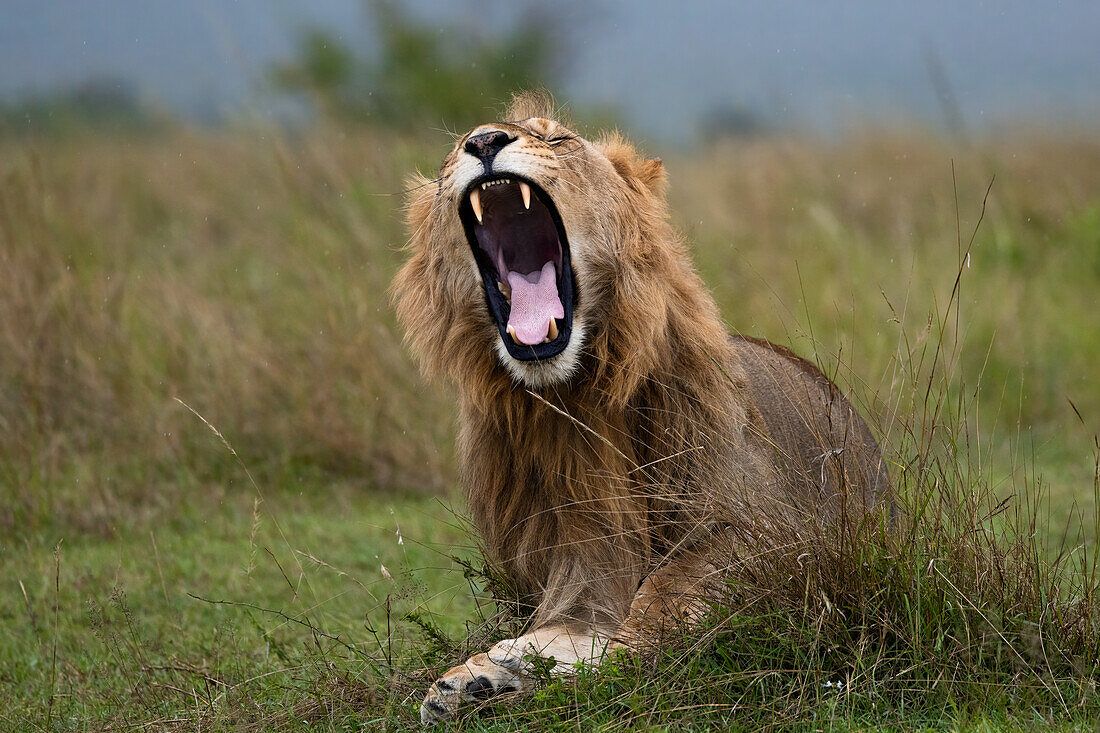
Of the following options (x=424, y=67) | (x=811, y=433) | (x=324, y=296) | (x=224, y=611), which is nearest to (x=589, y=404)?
(x=811, y=433)

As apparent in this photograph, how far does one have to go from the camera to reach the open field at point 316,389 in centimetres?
430

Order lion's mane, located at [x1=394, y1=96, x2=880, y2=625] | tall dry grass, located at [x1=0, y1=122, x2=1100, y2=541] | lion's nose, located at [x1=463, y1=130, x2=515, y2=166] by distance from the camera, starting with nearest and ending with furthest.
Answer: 1. lion's nose, located at [x1=463, y1=130, x2=515, y2=166]
2. lion's mane, located at [x1=394, y1=96, x2=880, y2=625]
3. tall dry grass, located at [x1=0, y1=122, x2=1100, y2=541]

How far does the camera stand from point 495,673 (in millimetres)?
3639

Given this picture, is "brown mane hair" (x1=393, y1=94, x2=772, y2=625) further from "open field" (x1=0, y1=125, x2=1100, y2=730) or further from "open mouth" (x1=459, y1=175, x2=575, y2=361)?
"open field" (x1=0, y1=125, x2=1100, y2=730)

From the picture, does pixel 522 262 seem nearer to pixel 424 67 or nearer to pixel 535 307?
pixel 535 307

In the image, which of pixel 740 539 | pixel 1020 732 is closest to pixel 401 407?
pixel 740 539

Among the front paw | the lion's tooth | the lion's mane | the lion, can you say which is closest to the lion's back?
the lion

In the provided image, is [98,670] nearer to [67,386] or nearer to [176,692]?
[176,692]

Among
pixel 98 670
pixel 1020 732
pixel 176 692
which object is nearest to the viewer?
pixel 1020 732

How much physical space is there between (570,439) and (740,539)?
62 centimetres

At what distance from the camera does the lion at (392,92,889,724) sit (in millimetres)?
3895

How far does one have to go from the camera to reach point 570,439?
401cm

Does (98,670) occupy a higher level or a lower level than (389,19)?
lower

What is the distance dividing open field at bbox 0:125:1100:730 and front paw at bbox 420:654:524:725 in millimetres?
97
